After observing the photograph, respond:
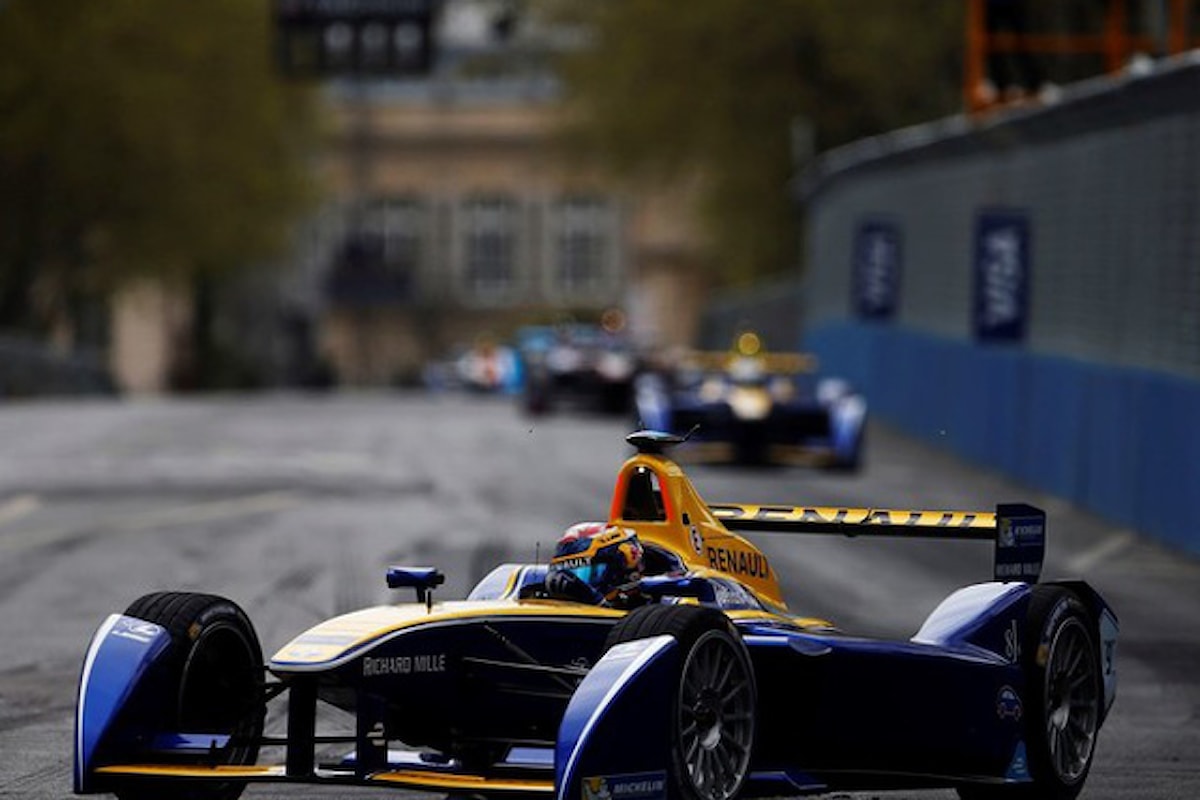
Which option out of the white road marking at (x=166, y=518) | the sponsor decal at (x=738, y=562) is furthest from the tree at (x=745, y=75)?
the sponsor decal at (x=738, y=562)

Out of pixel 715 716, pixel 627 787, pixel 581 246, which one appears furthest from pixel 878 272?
pixel 581 246

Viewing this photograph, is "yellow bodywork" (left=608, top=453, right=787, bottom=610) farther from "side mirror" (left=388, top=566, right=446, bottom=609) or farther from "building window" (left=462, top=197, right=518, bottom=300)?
"building window" (left=462, top=197, right=518, bottom=300)

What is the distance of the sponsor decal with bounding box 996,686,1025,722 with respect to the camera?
10.8 meters

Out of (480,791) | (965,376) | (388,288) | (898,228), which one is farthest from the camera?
(388,288)

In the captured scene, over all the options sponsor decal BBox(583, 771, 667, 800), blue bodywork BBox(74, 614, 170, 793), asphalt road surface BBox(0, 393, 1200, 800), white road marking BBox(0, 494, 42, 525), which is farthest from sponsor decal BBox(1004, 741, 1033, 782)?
white road marking BBox(0, 494, 42, 525)

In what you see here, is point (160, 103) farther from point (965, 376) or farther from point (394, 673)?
point (394, 673)

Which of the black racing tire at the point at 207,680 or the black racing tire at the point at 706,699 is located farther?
the black racing tire at the point at 207,680

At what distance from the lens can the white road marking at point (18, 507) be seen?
25297 mm

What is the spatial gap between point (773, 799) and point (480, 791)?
1797 millimetres

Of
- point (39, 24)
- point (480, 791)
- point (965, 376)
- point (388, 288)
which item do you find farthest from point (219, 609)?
point (388, 288)

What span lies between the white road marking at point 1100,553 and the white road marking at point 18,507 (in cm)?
848

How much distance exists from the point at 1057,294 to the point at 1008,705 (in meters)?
20.6

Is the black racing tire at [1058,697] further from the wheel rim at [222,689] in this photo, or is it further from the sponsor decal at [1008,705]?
the wheel rim at [222,689]

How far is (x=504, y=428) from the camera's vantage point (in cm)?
4166
